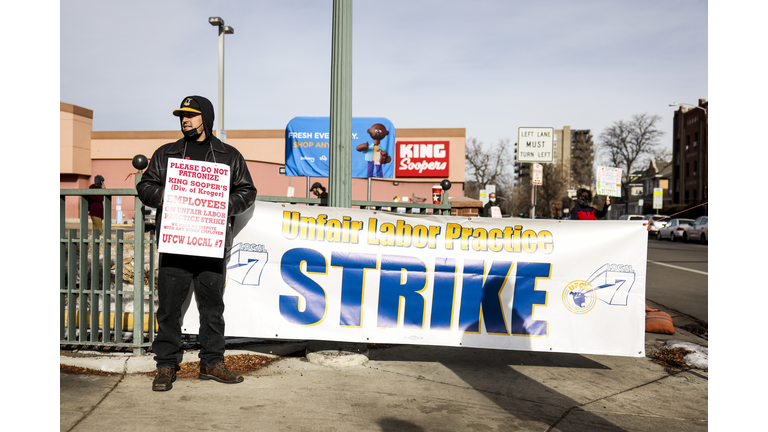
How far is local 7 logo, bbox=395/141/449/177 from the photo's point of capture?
30.8 meters

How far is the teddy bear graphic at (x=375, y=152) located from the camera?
10805 mm

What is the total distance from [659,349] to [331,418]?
13.2 feet

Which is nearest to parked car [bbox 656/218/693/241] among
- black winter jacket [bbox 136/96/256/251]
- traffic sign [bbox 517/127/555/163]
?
traffic sign [bbox 517/127/555/163]

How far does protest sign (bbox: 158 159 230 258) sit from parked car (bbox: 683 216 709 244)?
101ft

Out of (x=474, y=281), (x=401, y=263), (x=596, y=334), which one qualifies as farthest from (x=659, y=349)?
(x=401, y=263)

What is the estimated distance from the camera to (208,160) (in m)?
4.11

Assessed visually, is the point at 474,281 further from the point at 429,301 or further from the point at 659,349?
the point at 659,349

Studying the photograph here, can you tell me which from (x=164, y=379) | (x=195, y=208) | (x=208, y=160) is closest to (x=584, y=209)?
(x=208, y=160)

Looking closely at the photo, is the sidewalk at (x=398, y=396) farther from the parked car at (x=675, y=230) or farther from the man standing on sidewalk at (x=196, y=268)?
the parked car at (x=675, y=230)

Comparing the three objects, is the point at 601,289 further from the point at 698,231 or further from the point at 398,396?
the point at 698,231

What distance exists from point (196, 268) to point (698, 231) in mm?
31735

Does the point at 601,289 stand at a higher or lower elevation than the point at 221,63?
lower

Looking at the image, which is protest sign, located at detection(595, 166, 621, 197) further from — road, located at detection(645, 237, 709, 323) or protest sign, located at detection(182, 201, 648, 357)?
protest sign, located at detection(182, 201, 648, 357)

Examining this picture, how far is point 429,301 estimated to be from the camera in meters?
4.71
